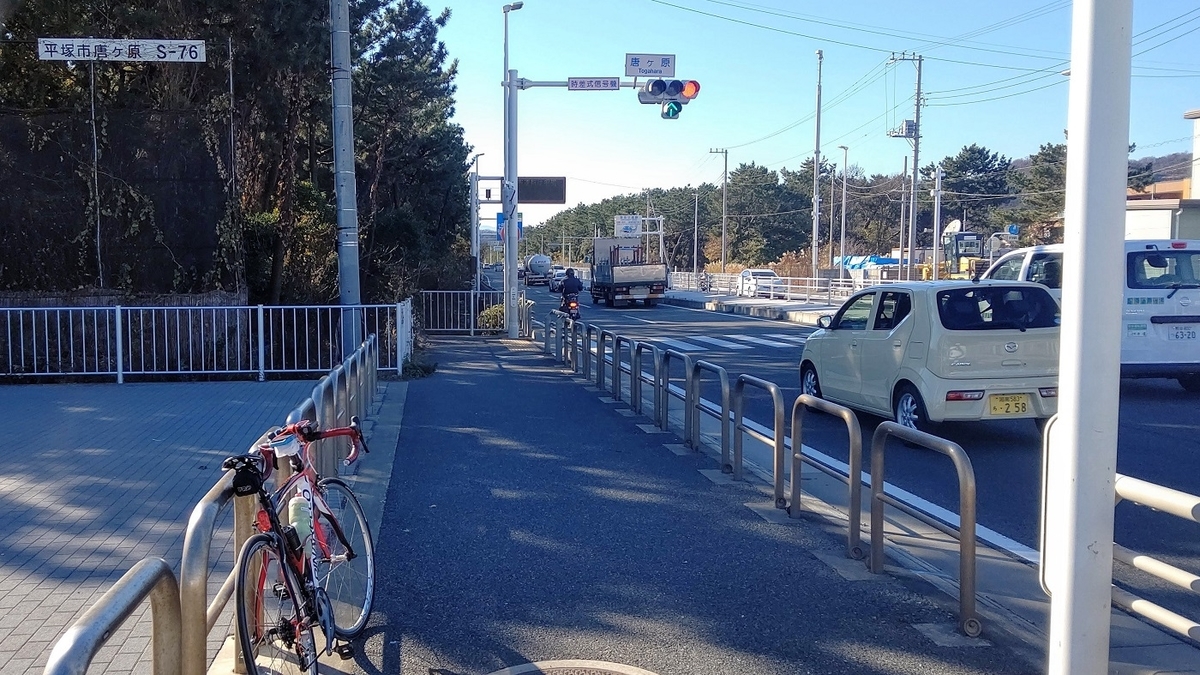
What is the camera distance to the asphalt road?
663 cm

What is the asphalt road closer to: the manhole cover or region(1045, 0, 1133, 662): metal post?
region(1045, 0, 1133, 662): metal post

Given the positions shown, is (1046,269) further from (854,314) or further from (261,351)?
(261,351)

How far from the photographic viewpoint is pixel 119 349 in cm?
1341

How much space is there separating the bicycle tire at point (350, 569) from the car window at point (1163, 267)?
11068 mm

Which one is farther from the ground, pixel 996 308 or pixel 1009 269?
pixel 1009 269

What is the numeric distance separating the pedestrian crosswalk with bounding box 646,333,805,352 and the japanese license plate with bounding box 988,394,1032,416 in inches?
466

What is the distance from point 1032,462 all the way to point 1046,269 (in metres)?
5.96

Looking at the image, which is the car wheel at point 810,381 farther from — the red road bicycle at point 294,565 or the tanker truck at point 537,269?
the tanker truck at point 537,269

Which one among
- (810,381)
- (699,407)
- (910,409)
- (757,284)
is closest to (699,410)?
(699,407)

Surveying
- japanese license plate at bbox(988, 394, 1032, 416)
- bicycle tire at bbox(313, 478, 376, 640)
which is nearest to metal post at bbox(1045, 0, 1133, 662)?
bicycle tire at bbox(313, 478, 376, 640)

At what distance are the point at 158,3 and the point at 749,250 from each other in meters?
75.5

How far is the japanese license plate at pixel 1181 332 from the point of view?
41.2 ft

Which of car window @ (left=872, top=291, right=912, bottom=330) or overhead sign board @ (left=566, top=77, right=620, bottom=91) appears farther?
overhead sign board @ (left=566, top=77, right=620, bottom=91)

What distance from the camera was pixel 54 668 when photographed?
2.25 meters
